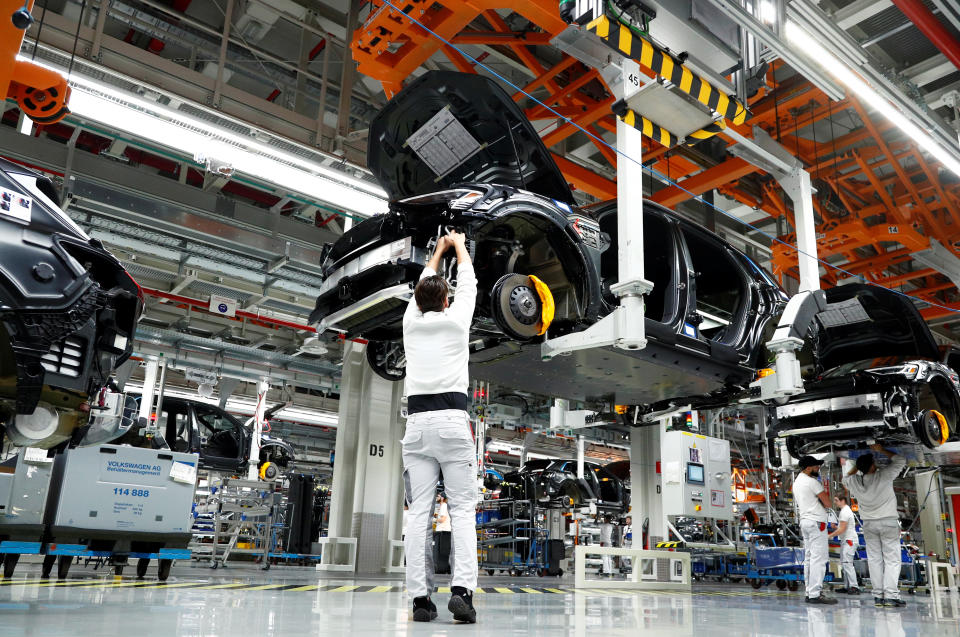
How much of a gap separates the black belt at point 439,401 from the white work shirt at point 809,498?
533 centimetres

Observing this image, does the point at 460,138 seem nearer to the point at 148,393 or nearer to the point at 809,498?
the point at 809,498

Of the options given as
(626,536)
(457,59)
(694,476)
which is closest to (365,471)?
(694,476)

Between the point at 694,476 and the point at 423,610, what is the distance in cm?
750

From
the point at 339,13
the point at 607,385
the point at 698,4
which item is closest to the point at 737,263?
the point at 607,385

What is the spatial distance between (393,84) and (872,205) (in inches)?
307

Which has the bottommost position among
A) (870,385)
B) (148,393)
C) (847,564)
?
(847,564)

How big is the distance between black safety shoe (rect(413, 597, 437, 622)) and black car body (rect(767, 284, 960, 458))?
4957 millimetres

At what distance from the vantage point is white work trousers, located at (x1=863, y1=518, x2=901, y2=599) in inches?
261

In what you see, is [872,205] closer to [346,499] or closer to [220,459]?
[346,499]

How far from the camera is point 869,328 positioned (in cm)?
793

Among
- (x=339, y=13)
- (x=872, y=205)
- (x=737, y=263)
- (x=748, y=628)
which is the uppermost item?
(x=339, y=13)

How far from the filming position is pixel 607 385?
19.4 ft

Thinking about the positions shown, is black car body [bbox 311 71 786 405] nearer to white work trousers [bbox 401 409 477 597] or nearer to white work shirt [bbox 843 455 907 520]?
white work trousers [bbox 401 409 477 597]

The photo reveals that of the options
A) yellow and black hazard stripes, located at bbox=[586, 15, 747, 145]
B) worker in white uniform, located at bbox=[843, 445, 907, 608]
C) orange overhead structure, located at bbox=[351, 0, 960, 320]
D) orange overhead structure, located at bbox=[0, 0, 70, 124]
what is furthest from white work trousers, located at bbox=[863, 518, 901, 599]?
orange overhead structure, located at bbox=[0, 0, 70, 124]
